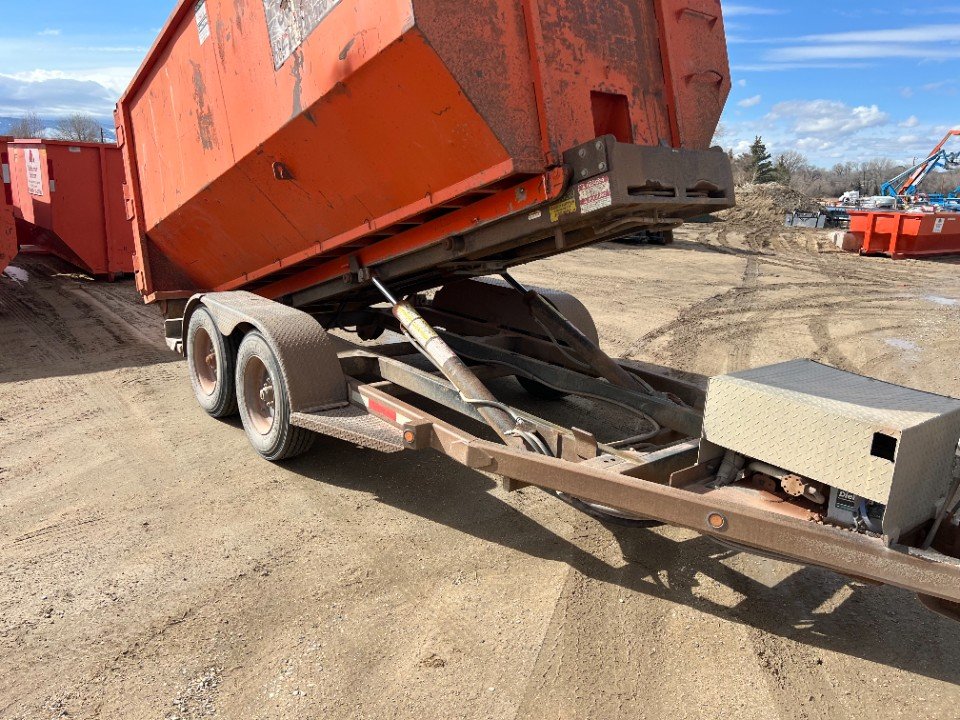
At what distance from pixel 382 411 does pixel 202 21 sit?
9.99 ft

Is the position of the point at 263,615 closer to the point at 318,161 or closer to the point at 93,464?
the point at 93,464

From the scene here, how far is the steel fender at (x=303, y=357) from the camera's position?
166 inches

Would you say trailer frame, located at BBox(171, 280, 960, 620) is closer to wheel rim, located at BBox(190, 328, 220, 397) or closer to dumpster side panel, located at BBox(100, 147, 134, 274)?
wheel rim, located at BBox(190, 328, 220, 397)

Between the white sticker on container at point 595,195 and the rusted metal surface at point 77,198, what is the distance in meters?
9.66

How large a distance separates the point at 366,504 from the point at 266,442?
2.97 feet

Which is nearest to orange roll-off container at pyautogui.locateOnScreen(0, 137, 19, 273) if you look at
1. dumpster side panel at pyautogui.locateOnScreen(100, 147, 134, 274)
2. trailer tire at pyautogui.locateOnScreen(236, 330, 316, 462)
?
dumpster side panel at pyautogui.locateOnScreen(100, 147, 134, 274)

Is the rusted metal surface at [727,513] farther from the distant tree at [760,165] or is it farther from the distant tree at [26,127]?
the distant tree at [26,127]

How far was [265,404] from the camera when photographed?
15.6 ft

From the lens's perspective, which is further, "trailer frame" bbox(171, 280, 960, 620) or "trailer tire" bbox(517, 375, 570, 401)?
"trailer tire" bbox(517, 375, 570, 401)

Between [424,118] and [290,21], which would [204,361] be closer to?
[290,21]

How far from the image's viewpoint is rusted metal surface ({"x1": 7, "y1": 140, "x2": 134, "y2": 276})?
10.5m

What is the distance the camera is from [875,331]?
9570mm

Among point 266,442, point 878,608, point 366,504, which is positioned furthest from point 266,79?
point 878,608

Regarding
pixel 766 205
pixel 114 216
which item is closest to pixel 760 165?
pixel 766 205
